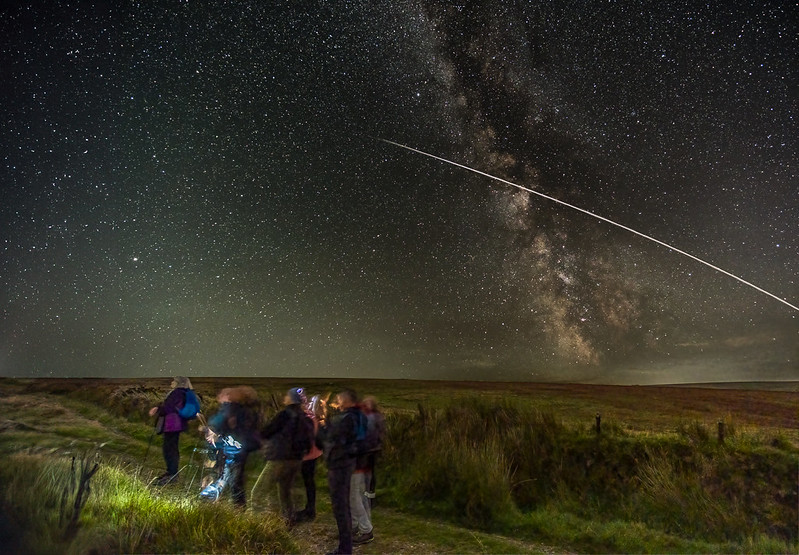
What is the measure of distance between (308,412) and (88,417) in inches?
678

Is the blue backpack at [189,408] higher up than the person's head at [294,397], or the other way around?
the person's head at [294,397]

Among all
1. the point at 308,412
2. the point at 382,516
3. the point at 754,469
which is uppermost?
the point at 308,412

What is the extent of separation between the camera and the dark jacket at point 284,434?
24.5 feet

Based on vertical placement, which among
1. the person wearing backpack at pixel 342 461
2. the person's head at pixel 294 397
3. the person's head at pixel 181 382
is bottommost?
the person wearing backpack at pixel 342 461

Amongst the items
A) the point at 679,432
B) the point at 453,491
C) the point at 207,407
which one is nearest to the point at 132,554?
the point at 453,491

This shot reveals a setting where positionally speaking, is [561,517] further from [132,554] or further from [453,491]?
[132,554]

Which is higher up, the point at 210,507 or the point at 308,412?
the point at 308,412

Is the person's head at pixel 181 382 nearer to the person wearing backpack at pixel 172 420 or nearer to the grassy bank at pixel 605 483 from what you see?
the person wearing backpack at pixel 172 420

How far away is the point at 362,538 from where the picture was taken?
7348 millimetres

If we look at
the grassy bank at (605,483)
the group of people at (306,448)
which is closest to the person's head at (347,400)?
the group of people at (306,448)

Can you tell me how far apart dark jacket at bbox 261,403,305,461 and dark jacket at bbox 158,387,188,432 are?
2657mm

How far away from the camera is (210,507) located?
22.1 ft

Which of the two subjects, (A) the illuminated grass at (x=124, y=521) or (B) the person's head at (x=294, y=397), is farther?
(B) the person's head at (x=294, y=397)

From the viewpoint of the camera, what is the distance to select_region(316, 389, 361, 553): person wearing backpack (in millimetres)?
6402
